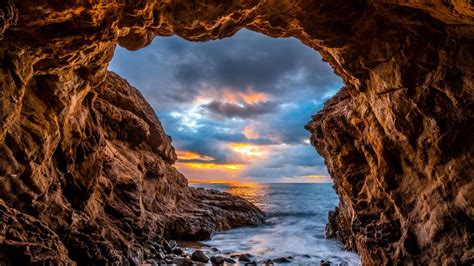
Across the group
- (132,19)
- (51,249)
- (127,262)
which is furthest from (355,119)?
(51,249)

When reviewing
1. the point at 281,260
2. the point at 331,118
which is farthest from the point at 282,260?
the point at 331,118

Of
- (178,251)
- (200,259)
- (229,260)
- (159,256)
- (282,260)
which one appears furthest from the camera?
(178,251)

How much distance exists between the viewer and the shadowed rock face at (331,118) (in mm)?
8172

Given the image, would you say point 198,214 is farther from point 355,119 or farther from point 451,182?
point 451,182

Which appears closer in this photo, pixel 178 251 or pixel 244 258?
pixel 244 258

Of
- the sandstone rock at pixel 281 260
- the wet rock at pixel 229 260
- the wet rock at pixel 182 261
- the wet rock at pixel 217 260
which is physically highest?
the wet rock at pixel 182 261

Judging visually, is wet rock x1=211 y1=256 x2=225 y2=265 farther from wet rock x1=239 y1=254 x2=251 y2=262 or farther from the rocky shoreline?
wet rock x1=239 y1=254 x2=251 y2=262

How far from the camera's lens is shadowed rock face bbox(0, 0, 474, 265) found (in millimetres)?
8172

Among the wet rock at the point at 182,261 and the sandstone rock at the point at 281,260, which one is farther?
the sandstone rock at the point at 281,260

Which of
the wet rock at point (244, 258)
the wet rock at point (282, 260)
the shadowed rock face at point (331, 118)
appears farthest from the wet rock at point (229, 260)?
the shadowed rock face at point (331, 118)

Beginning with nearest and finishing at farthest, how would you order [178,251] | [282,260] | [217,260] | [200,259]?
[200,259], [217,260], [282,260], [178,251]

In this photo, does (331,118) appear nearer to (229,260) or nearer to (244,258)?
(244,258)

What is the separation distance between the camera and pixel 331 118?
16.0m

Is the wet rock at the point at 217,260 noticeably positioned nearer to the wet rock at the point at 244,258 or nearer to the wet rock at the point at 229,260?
→ the wet rock at the point at 229,260
